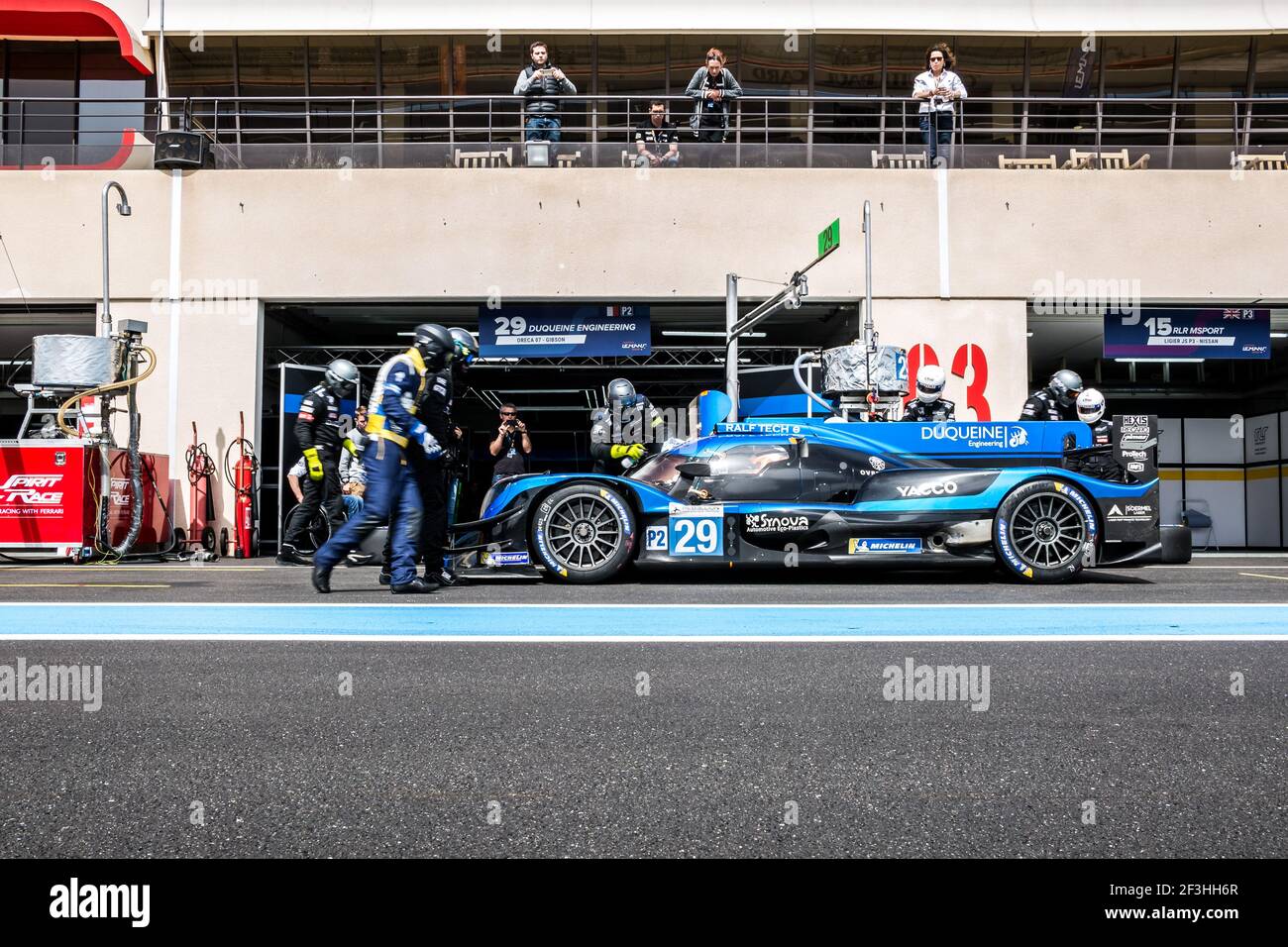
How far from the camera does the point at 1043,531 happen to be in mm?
8766

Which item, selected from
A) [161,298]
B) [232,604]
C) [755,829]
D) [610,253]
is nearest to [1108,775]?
[755,829]

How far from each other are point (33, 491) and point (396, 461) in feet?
23.5

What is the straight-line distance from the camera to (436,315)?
62.4 ft

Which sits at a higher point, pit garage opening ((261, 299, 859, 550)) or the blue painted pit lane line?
pit garage opening ((261, 299, 859, 550))

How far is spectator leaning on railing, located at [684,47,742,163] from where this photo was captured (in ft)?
55.0

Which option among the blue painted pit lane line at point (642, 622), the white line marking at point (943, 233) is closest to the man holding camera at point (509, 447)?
the blue painted pit lane line at point (642, 622)

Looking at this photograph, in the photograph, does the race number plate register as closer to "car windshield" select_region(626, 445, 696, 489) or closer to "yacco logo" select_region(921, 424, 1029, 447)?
"car windshield" select_region(626, 445, 696, 489)

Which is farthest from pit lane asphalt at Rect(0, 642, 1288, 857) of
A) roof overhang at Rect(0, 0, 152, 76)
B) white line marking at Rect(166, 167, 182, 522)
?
roof overhang at Rect(0, 0, 152, 76)

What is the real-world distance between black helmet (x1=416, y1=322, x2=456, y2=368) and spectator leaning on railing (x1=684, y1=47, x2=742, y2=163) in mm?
9765

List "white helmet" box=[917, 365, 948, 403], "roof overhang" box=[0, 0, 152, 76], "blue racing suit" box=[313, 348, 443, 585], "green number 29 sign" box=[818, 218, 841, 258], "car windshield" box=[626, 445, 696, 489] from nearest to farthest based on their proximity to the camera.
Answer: "blue racing suit" box=[313, 348, 443, 585]
"car windshield" box=[626, 445, 696, 489]
"white helmet" box=[917, 365, 948, 403]
"green number 29 sign" box=[818, 218, 841, 258]
"roof overhang" box=[0, 0, 152, 76]

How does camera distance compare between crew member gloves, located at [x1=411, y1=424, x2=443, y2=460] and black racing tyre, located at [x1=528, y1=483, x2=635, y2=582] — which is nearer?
crew member gloves, located at [x1=411, y1=424, x2=443, y2=460]

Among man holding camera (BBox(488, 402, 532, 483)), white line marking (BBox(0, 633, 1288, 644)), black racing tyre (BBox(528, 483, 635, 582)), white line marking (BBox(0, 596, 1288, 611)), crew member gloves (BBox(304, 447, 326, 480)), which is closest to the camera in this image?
white line marking (BBox(0, 633, 1288, 644))

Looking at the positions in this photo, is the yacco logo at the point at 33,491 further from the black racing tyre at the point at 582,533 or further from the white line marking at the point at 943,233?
the white line marking at the point at 943,233

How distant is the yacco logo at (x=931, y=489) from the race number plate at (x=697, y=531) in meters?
1.49
